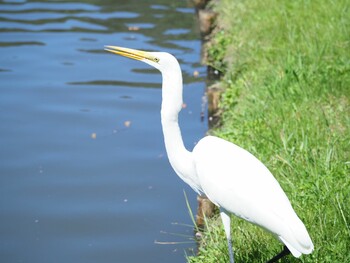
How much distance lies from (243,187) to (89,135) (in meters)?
3.88

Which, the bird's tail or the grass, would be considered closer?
the bird's tail

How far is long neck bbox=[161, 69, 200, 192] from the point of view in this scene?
4.34 m

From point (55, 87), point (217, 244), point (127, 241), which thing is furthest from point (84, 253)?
point (55, 87)

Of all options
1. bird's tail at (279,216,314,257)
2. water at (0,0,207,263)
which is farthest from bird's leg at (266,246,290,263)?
water at (0,0,207,263)

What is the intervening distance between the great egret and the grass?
1.46 feet

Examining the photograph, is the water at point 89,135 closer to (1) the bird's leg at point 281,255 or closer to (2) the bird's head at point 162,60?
(1) the bird's leg at point 281,255

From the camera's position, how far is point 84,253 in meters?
5.86

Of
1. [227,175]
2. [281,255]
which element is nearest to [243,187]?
[227,175]

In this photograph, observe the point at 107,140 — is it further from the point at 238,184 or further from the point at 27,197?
the point at 238,184

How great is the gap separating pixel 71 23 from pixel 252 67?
14.8 ft

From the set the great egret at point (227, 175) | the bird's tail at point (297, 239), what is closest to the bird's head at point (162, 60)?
the great egret at point (227, 175)

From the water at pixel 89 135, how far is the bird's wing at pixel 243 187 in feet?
4.67

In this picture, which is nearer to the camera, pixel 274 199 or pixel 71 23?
pixel 274 199

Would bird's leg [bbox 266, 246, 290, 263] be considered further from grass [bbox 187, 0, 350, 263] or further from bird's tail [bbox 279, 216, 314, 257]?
bird's tail [bbox 279, 216, 314, 257]
